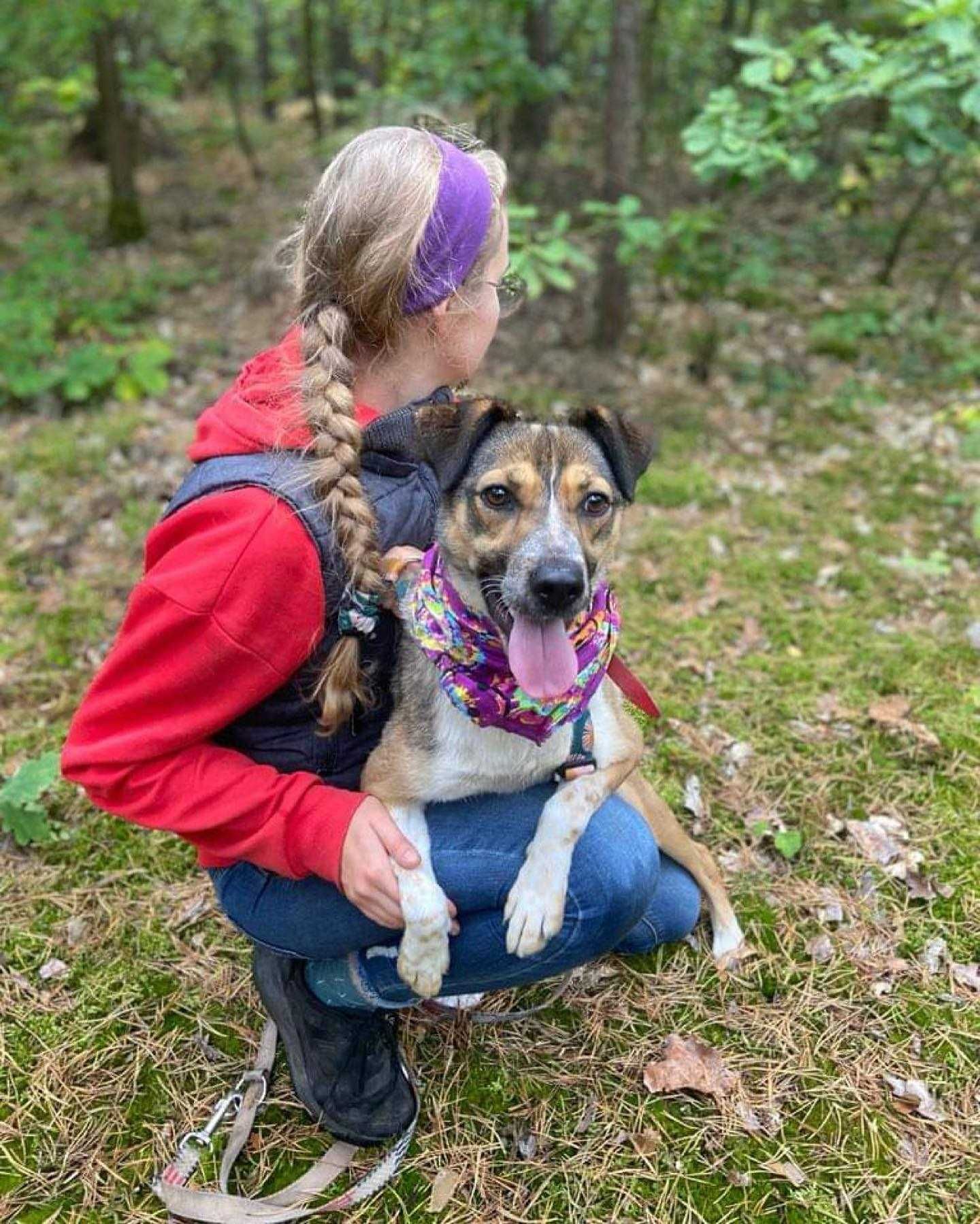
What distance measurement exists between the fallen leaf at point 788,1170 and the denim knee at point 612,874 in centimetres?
72

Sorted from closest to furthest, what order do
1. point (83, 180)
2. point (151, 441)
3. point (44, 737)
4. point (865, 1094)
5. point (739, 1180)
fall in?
point (739, 1180), point (865, 1094), point (44, 737), point (151, 441), point (83, 180)

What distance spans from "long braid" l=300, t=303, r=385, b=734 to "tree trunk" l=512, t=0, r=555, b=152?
7.62 m

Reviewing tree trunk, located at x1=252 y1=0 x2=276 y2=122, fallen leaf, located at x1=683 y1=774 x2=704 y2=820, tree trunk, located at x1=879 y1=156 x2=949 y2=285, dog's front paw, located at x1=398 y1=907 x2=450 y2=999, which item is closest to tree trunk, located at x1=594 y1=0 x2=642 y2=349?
tree trunk, located at x1=879 y1=156 x2=949 y2=285

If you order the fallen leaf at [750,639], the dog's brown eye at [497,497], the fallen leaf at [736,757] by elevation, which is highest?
the dog's brown eye at [497,497]

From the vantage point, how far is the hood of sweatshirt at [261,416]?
2324 mm

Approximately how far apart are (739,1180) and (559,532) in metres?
1.82

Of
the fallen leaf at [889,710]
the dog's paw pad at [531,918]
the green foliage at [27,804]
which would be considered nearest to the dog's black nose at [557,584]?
the dog's paw pad at [531,918]

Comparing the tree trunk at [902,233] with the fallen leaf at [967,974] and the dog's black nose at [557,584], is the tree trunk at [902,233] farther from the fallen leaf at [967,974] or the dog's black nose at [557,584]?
the dog's black nose at [557,584]

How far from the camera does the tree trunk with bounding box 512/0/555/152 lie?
9.68m

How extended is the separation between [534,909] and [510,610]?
0.77m

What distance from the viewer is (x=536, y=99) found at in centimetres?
903

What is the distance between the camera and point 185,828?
2.36 metres

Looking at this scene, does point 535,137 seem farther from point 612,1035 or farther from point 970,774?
point 612,1035

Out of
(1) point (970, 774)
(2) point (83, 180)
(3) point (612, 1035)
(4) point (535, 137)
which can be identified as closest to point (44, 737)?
(3) point (612, 1035)
